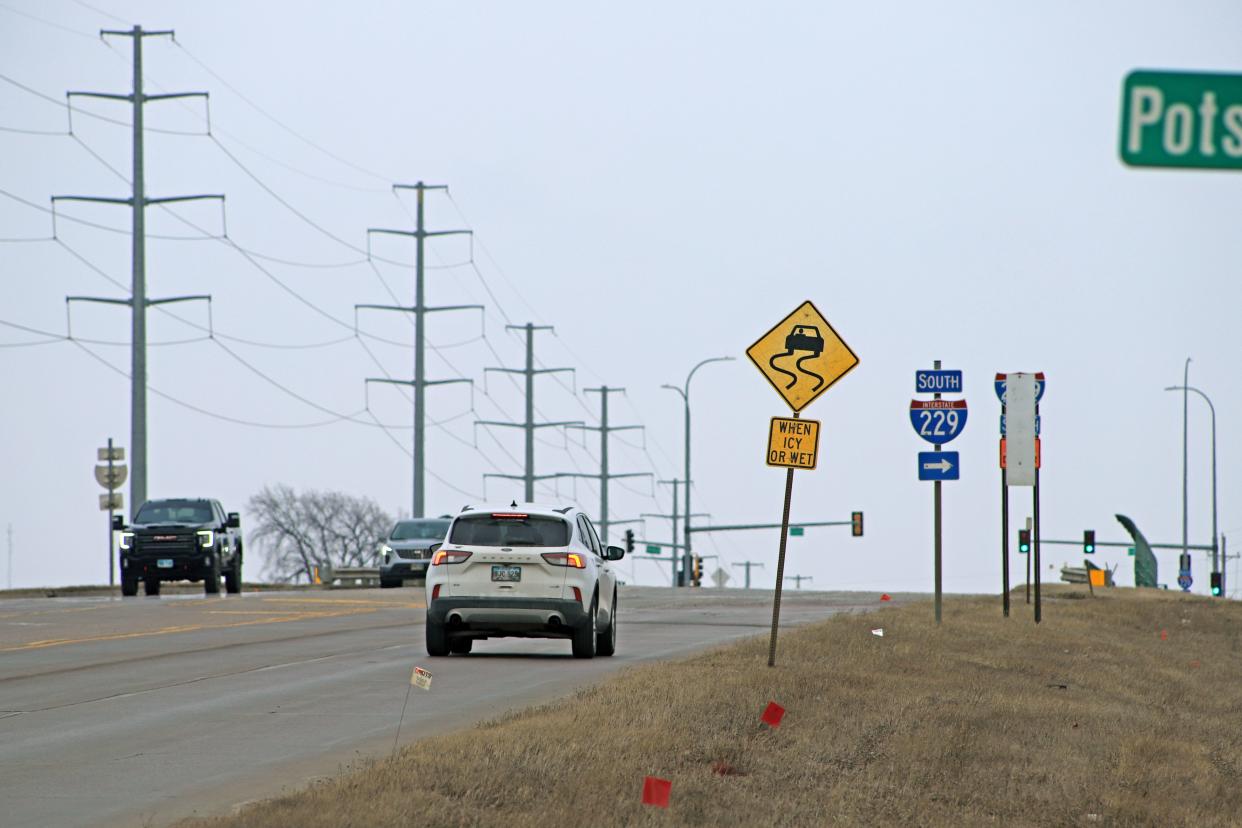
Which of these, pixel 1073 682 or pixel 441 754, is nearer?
pixel 441 754

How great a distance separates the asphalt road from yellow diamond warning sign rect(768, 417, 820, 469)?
2.94m

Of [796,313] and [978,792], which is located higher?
[796,313]

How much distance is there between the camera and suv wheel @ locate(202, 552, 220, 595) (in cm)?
4109

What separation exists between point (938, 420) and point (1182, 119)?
67.1 feet

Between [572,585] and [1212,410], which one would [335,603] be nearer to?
[572,585]

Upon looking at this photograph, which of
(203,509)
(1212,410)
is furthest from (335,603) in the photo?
(1212,410)


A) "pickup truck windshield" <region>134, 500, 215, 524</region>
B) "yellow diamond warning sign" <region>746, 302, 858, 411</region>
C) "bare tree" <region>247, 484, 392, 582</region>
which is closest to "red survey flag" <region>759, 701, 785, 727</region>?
"yellow diamond warning sign" <region>746, 302, 858, 411</region>

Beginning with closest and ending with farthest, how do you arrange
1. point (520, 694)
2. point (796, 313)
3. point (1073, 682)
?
1. point (520, 694)
2. point (796, 313)
3. point (1073, 682)

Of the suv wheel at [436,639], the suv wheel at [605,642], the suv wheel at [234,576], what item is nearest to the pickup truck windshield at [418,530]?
the suv wheel at [234,576]

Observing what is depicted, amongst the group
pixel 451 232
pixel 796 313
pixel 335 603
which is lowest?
pixel 335 603

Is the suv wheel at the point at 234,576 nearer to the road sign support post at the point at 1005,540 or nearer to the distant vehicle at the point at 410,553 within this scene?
the distant vehicle at the point at 410,553

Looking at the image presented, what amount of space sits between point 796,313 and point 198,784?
9319mm

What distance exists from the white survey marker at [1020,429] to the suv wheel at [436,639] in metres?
11.8

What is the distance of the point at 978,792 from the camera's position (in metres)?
11.7
